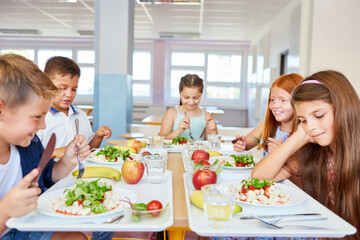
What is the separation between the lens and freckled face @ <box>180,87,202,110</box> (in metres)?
2.85

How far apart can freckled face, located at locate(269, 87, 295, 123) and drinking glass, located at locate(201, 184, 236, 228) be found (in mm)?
1227

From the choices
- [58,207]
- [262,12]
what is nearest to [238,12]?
[262,12]

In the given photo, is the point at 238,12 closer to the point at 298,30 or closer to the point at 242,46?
the point at 298,30

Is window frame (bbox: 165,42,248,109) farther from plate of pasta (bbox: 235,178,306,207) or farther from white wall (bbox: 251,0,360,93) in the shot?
plate of pasta (bbox: 235,178,306,207)

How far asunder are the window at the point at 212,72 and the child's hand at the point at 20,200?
10.7 meters

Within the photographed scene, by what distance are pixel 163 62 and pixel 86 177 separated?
391 inches

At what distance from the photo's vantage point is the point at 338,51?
171 inches

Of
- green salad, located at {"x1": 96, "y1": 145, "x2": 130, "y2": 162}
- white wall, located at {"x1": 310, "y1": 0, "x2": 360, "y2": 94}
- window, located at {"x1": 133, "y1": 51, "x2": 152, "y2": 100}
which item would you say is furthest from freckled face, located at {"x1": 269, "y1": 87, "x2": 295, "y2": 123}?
window, located at {"x1": 133, "y1": 51, "x2": 152, "y2": 100}

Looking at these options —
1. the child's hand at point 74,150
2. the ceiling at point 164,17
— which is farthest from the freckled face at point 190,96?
the ceiling at point 164,17

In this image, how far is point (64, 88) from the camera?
207cm

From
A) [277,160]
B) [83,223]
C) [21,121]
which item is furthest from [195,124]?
[83,223]

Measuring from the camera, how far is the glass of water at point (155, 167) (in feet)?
4.29

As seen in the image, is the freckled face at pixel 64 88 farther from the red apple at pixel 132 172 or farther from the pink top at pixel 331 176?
the pink top at pixel 331 176

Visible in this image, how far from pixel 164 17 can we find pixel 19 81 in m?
6.65
